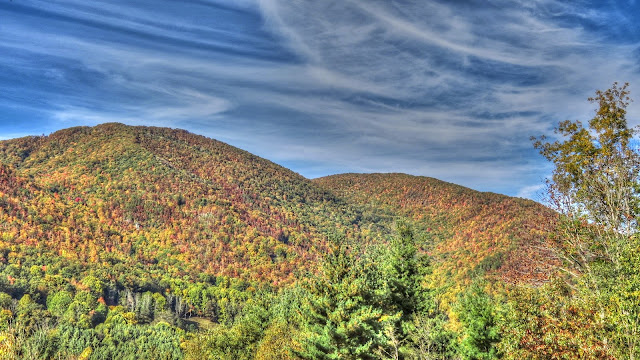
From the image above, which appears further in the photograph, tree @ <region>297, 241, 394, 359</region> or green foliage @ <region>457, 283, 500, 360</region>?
green foliage @ <region>457, 283, 500, 360</region>

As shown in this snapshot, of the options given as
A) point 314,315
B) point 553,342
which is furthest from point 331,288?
point 553,342

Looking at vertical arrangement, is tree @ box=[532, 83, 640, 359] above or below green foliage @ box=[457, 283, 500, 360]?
above

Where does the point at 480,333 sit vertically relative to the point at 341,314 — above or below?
below

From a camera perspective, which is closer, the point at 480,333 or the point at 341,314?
the point at 341,314

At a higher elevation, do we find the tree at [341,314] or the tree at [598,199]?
the tree at [598,199]

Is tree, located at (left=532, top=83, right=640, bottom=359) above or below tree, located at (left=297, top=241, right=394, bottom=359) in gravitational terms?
above

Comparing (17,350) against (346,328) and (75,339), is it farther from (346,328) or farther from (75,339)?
(75,339)

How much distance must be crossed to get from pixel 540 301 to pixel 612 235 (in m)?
7.30

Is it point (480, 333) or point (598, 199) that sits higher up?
point (598, 199)

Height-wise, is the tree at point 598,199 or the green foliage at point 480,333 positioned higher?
the tree at point 598,199

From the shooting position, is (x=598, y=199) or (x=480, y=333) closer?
(x=598, y=199)

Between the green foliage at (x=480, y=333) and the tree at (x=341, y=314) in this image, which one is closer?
the tree at (x=341, y=314)

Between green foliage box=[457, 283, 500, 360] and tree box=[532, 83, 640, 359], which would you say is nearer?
tree box=[532, 83, 640, 359]

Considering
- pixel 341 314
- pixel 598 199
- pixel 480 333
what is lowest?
pixel 480 333
